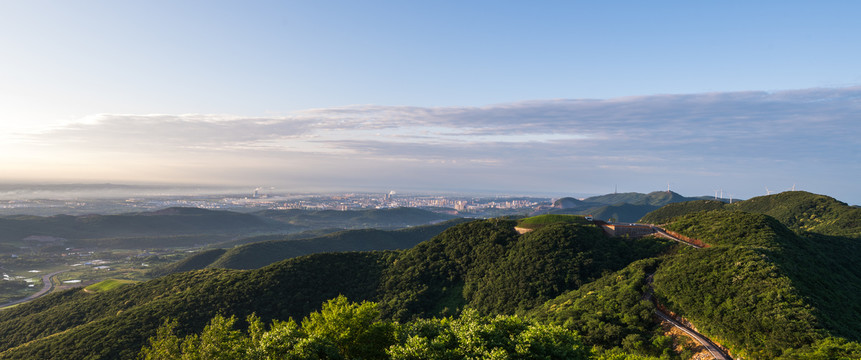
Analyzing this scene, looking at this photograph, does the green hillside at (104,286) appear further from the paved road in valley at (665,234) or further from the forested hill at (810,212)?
the forested hill at (810,212)

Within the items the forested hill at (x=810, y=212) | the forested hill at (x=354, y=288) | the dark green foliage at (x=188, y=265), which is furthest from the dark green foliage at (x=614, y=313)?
the dark green foliage at (x=188, y=265)

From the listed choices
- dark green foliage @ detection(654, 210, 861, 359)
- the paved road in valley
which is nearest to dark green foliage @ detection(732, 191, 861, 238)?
the paved road in valley

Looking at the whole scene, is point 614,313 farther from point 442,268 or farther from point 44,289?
point 44,289

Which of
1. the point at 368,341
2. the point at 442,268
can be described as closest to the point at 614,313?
the point at 368,341

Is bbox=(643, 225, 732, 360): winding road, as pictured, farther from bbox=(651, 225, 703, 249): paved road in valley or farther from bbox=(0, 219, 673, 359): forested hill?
bbox=(651, 225, 703, 249): paved road in valley

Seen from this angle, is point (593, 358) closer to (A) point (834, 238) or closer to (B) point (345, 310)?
(B) point (345, 310)

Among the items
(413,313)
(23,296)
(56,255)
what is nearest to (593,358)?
(413,313)
